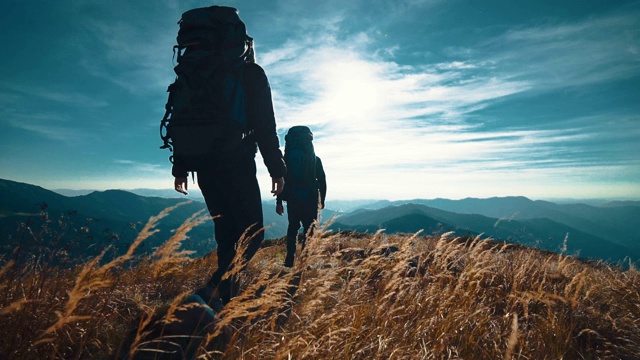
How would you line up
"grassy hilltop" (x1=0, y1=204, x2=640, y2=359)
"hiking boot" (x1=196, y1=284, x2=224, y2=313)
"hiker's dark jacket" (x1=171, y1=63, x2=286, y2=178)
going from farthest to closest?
"hiker's dark jacket" (x1=171, y1=63, x2=286, y2=178) → "hiking boot" (x1=196, y1=284, x2=224, y2=313) → "grassy hilltop" (x1=0, y1=204, x2=640, y2=359)

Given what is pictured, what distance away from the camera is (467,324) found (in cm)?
320

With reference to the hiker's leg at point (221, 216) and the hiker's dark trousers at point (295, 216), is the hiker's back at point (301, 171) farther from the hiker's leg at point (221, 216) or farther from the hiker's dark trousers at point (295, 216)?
the hiker's leg at point (221, 216)

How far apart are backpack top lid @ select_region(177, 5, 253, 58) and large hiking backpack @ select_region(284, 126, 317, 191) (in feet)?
13.6

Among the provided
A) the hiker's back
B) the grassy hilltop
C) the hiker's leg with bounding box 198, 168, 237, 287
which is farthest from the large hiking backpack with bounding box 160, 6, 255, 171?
the hiker's back

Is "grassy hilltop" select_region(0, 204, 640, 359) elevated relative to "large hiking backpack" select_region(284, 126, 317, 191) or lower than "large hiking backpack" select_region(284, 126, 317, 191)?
lower

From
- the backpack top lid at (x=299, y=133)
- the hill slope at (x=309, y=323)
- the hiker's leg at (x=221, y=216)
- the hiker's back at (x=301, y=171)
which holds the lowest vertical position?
the hill slope at (x=309, y=323)

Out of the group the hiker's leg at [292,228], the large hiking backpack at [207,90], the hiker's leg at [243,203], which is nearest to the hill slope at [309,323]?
the hiker's leg at [243,203]

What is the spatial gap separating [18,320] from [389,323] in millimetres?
2842

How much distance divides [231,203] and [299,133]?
455 cm

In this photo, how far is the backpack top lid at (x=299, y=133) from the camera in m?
7.77

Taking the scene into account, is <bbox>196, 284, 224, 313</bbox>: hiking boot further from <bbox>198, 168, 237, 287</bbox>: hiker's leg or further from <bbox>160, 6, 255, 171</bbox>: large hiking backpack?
<bbox>160, 6, 255, 171</bbox>: large hiking backpack

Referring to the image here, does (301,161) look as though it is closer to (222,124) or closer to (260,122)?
(260,122)

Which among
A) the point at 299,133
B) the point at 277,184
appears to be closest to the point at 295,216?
the point at 299,133

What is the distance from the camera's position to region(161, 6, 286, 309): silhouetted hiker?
3.33 meters
